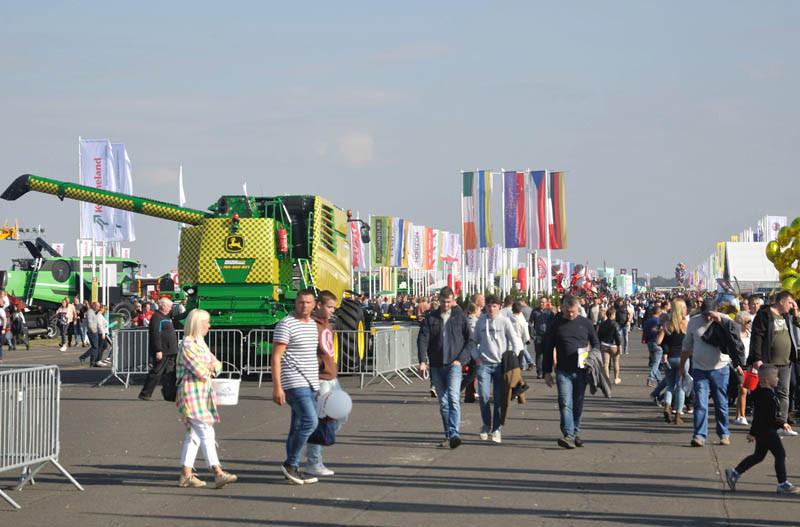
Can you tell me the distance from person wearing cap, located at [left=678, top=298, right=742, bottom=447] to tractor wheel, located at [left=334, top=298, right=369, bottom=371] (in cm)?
1032

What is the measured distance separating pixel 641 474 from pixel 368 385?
39.8 ft

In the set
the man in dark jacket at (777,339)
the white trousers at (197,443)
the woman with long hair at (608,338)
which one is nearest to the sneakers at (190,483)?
the white trousers at (197,443)

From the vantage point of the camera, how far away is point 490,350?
14.0 m

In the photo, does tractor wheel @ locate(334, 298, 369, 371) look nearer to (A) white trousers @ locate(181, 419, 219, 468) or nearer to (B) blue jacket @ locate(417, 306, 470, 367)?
(B) blue jacket @ locate(417, 306, 470, 367)

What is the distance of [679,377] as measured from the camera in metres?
15.8

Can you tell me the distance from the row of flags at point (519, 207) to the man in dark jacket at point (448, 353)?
33.2 m

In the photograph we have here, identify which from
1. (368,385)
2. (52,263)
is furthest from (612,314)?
(52,263)

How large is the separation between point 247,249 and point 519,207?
83.5 feet

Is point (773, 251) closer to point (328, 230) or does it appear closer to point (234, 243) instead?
point (328, 230)

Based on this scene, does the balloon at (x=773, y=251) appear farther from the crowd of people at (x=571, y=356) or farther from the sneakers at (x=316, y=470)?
the sneakers at (x=316, y=470)

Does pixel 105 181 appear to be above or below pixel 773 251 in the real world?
above

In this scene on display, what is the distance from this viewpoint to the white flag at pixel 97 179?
41375mm

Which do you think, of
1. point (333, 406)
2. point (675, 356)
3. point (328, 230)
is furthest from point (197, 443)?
point (328, 230)

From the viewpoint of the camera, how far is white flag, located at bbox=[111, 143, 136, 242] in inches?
1630
